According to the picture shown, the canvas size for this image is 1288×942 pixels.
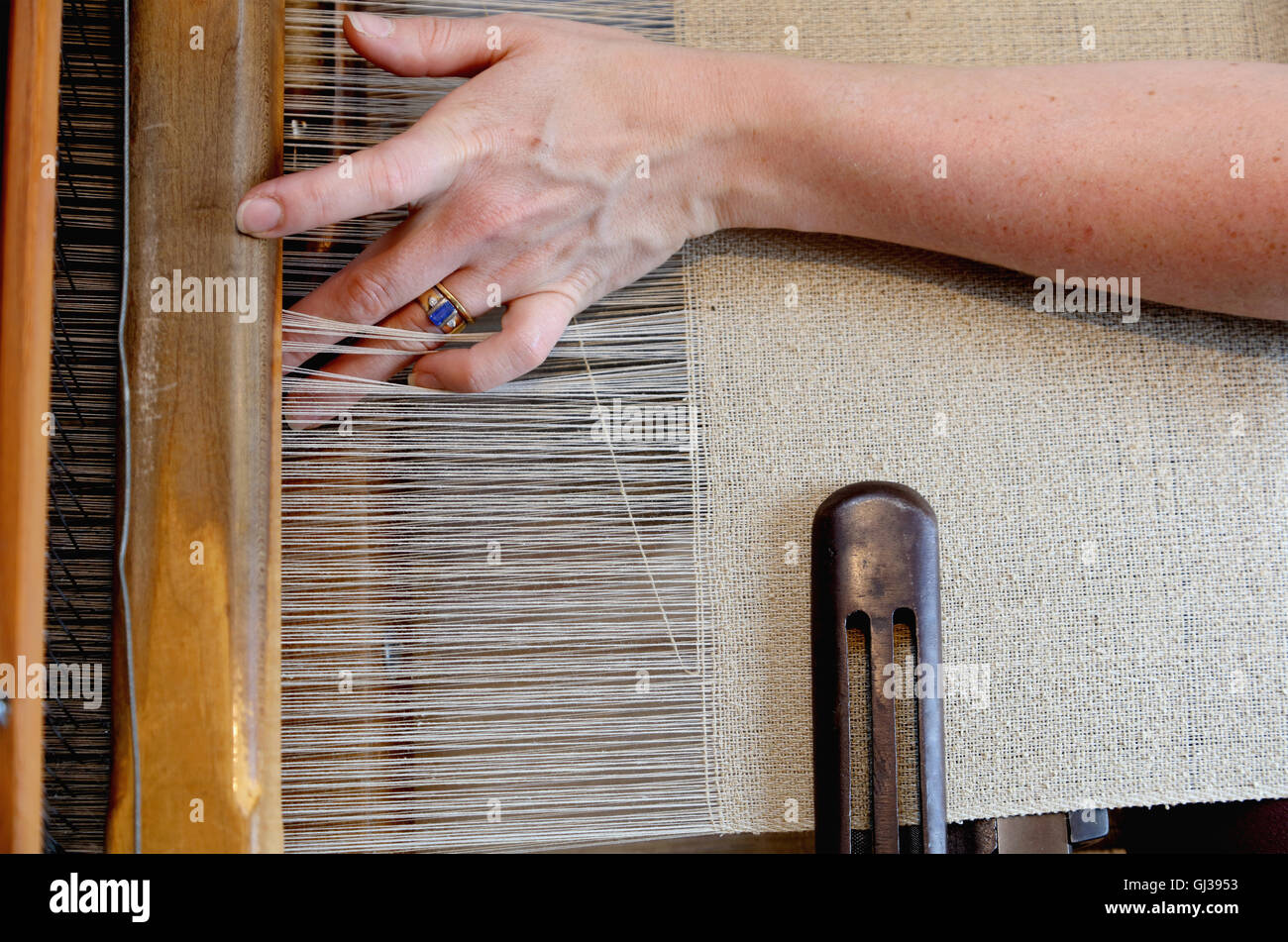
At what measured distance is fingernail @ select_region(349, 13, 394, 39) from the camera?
61cm

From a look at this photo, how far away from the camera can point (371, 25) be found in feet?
2.02

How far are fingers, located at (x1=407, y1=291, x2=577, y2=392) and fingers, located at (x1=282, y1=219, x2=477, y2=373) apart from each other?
0.05 meters

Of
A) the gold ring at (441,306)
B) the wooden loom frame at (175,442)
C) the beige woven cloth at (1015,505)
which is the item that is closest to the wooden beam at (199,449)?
the wooden loom frame at (175,442)

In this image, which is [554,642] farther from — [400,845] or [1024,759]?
[1024,759]

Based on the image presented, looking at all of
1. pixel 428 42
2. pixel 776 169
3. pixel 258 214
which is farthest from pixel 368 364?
pixel 776 169

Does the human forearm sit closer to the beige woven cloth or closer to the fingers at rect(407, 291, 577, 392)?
the beige woven cloth

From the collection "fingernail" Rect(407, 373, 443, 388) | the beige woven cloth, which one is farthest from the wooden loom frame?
the beige woven cloth

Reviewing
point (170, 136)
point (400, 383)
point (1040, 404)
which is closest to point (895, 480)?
point (1040, 404)

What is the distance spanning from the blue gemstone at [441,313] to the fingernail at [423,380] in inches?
1.5

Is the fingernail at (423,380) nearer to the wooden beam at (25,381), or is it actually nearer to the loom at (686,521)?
the loom at (686,521)

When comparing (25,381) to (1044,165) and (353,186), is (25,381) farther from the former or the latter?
(1044,165)
